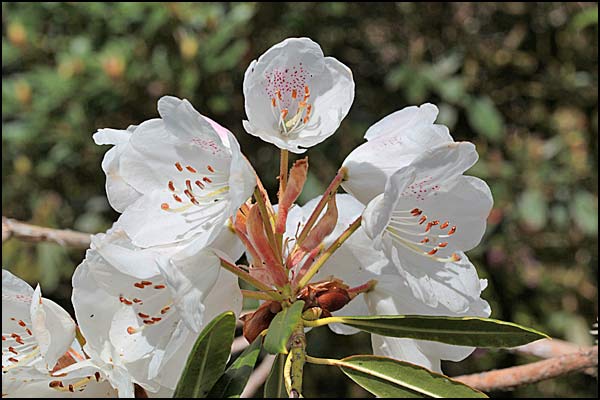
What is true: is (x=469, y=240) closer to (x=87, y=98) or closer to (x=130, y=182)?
(x=130, y=182)

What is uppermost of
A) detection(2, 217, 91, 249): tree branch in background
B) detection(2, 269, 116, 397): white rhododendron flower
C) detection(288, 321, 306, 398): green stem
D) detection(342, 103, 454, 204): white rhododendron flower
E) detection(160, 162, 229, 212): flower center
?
detection(342, 103, 454, 204): white rhododendron flower

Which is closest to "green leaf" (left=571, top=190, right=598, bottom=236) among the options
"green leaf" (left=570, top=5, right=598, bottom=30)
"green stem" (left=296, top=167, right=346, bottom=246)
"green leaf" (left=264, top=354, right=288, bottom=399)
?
"green leaf" (left=570, top=5, right=598, bottom=30)

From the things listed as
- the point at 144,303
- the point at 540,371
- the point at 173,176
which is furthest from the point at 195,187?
the point at 540,371

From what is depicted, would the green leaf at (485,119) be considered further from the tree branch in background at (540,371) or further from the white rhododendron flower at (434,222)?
the white rhododendron flower at (434,222)

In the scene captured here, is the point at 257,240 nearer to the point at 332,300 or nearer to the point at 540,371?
the point at 332,300

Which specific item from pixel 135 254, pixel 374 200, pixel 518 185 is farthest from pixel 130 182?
pixel 518 185

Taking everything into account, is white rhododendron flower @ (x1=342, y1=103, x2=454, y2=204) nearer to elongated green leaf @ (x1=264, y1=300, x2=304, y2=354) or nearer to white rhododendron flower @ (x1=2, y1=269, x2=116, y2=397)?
elongated green leaf @ (x1=264, y1=300, x2=304, y2=354)

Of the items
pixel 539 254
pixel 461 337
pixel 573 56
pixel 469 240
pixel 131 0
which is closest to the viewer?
pixel 461 337
